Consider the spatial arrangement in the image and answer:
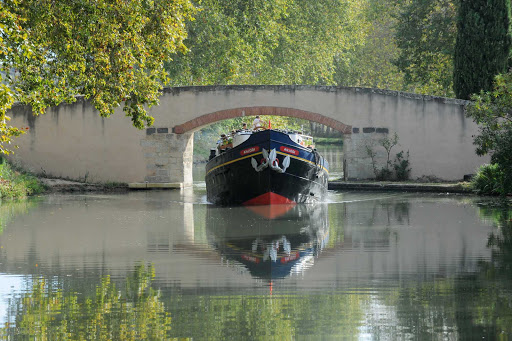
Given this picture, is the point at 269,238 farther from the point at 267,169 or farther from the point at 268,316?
the point at 267,169

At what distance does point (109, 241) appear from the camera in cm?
1177

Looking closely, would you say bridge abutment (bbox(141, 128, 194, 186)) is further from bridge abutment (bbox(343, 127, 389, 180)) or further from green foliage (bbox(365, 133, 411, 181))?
green foliage (bbox(365, 133, 411, 181))

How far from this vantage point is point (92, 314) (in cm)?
644

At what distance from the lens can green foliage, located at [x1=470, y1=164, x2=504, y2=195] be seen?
1919 cm

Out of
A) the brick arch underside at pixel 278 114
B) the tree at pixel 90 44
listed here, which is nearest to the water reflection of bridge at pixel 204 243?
the tree at pixel 90 44

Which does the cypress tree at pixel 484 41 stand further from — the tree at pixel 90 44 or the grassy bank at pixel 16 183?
the grassy bank at pixel 16 183

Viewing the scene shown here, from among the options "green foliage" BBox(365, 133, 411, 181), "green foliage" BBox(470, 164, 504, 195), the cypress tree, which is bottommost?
"green foliage" BBox(470, 164, 504, 195)

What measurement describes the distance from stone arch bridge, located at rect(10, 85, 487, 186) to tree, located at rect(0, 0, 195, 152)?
32.1 ft

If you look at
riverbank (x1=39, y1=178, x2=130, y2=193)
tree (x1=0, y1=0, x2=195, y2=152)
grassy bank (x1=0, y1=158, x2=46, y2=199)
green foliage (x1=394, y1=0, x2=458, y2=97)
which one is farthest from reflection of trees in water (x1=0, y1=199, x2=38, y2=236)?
green foliage (x1=394, y1=0, x2=458, y2=97)

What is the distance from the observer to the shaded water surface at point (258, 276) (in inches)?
234

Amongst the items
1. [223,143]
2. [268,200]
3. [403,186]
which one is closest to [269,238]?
[268,200]

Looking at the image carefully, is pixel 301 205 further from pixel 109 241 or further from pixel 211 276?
pixel 211 276

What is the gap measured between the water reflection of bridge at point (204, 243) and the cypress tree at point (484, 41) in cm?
713

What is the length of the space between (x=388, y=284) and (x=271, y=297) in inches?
49.8
